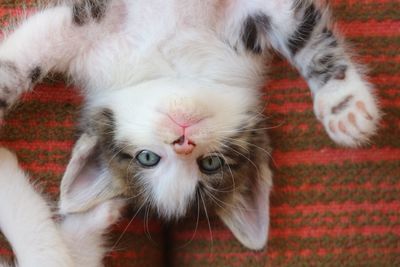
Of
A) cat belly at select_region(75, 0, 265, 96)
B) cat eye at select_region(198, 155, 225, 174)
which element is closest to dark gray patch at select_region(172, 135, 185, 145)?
cat eye at select_region(198, 155, 225, 174)

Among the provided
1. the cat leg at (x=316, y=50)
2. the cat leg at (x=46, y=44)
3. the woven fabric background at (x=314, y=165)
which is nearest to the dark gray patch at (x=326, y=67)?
the cat leg at (x=316, y=50)

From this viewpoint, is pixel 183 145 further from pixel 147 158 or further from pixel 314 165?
pixel 314 165

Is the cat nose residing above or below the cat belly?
below

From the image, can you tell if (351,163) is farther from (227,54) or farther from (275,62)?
(227,54)

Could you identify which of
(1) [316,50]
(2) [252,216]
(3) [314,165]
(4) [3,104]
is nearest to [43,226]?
(4) [3,104]

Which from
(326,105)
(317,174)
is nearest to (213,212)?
(317,174)

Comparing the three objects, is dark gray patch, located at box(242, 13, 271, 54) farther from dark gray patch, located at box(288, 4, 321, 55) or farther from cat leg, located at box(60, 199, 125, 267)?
cat leg, located at box(60, 199, 125, 267)
